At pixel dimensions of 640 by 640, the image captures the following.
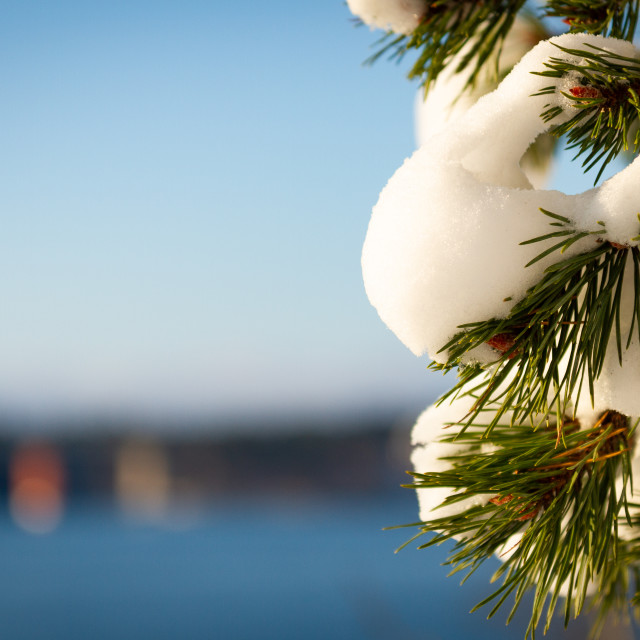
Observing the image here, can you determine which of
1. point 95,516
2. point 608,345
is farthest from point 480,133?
point 95,516

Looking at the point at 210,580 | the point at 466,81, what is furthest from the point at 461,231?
the point at 210,580

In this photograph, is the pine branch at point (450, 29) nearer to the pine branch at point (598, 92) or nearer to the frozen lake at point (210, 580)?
the pine branch at point (598, 92)

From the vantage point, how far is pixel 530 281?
1.43ft

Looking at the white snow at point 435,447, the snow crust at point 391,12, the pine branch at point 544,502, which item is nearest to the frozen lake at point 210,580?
the white snow at point 435,447

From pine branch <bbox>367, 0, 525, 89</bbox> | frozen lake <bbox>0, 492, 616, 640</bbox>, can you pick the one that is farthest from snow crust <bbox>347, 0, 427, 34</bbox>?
frozen lake <bbox>0, 492, 616, 640</bbox>

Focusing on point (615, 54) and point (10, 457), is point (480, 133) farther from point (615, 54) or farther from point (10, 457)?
point (10, 457)

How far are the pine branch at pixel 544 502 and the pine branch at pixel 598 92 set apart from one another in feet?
0.83

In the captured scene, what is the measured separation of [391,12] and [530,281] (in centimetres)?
47

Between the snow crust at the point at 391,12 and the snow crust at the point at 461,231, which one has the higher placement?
the snow crust at the point at 391,12

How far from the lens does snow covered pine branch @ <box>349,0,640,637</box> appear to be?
430mm

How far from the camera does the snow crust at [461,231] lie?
16.8 inches

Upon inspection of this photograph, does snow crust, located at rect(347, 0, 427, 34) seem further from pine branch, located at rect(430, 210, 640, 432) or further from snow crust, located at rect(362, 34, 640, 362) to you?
pine branch, located at rect(430, 210, 640, 432)

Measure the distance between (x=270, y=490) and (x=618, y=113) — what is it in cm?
2784

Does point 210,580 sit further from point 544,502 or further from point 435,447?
point 544,502
